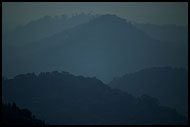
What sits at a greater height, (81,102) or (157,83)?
(157,83)

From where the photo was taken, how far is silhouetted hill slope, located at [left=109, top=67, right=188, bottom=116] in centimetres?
5902

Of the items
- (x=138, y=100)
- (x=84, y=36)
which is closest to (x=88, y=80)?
(x=138, y=100)

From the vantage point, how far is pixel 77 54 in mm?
120688

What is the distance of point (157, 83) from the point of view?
64.5m

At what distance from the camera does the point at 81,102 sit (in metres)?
47.4

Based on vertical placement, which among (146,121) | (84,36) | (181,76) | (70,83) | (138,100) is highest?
(84,36)

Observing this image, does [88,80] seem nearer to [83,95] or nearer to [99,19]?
[83,95]

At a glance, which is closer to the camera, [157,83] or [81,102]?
[81,102]

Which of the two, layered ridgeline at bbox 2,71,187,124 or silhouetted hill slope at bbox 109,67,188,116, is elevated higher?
silhouetted hill slope at bbox 109,67,188,116

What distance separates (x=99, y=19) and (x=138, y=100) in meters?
82.3

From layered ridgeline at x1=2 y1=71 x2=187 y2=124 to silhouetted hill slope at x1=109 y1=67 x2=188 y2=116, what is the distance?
1230 cm

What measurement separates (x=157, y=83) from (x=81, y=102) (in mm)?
26391

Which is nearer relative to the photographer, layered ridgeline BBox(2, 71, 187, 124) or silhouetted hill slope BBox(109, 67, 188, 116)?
layered ridgeline BBox(2, 71, 187, 124)

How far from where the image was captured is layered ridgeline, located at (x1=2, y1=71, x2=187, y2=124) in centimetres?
4378
